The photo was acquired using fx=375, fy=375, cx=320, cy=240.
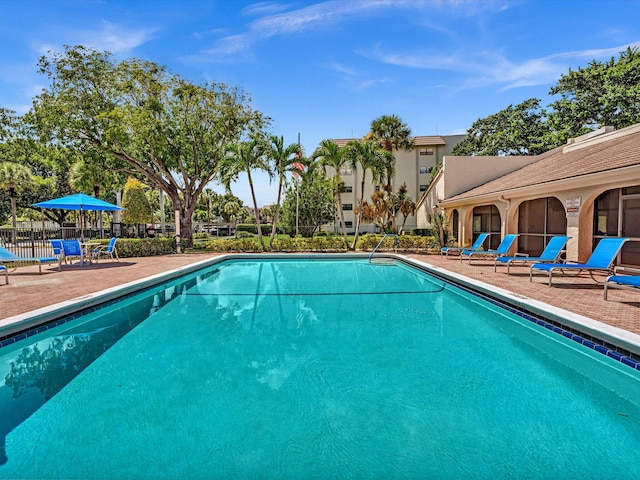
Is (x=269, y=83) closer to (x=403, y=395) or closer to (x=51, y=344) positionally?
(x=51, y=344)

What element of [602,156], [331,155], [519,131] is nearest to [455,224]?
[331,155]

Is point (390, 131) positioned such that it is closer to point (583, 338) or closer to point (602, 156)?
point (602, 156)

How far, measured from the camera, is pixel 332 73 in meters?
17.2

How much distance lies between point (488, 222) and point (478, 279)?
29.6 feet

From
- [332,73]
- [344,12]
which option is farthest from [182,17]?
[332,73]

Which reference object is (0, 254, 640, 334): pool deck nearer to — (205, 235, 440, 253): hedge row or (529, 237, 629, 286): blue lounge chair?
(529, 237, 629, 286): blue lounge chair

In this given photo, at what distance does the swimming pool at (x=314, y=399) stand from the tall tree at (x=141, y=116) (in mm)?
14070

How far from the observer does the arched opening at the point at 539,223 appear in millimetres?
13102

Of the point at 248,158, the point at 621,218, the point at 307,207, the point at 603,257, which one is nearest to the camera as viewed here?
the point at 603,257

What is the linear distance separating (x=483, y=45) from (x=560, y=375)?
13.0m

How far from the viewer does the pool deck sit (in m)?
6.24

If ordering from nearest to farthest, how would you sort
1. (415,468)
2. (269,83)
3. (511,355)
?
(415,468) < (511,355) < (269,83)

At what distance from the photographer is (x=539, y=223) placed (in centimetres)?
1423

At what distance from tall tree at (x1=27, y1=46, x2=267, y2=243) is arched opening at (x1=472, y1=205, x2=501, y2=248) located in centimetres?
1301
